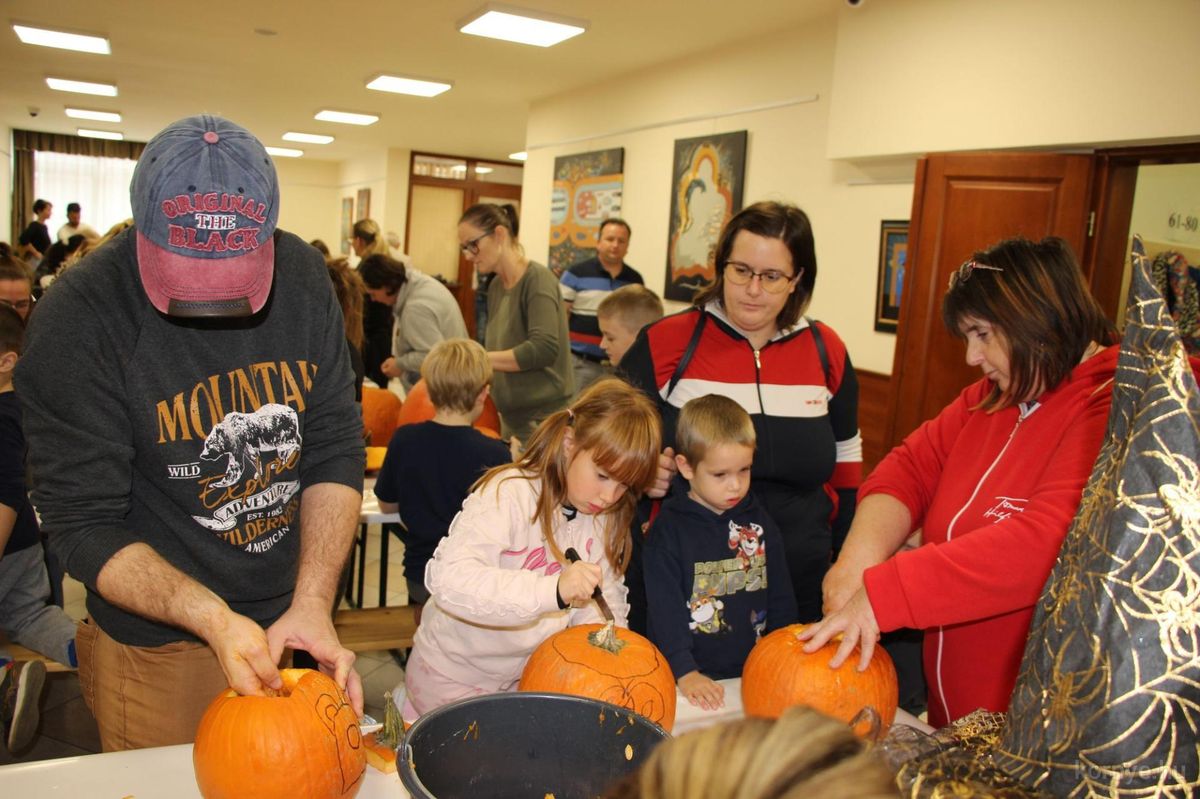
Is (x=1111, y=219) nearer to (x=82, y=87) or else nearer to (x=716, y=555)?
(x=716, y=555)

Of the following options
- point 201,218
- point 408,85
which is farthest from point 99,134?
Answer: point 201,218

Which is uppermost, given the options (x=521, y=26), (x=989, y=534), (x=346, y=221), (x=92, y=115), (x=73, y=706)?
(x=92, y=115)

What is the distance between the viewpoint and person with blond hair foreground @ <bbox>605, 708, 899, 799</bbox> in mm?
417

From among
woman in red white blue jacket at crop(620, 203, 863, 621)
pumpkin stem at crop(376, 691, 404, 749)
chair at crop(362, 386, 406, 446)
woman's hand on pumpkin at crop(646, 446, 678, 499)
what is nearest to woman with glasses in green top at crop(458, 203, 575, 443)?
chair at crop(362, 386, 406, 446)

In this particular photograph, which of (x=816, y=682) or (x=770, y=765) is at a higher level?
(x=770, y=765)

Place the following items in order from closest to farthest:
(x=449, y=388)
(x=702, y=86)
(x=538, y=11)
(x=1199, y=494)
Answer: (x=1199, y=494) → (x=449, y=388) → (x=538, y=11) → (x=702, y=86)

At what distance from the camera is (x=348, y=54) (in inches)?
290

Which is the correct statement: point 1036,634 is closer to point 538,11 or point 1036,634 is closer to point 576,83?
point 538,11

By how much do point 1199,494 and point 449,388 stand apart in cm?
234

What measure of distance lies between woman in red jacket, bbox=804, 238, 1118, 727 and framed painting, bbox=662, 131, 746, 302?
4.32m

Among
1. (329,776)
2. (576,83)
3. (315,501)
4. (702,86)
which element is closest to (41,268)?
(576,83)

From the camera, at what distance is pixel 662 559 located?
185 cm

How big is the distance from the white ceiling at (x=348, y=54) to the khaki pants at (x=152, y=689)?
4738 millimetres

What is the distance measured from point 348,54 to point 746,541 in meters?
6.75
